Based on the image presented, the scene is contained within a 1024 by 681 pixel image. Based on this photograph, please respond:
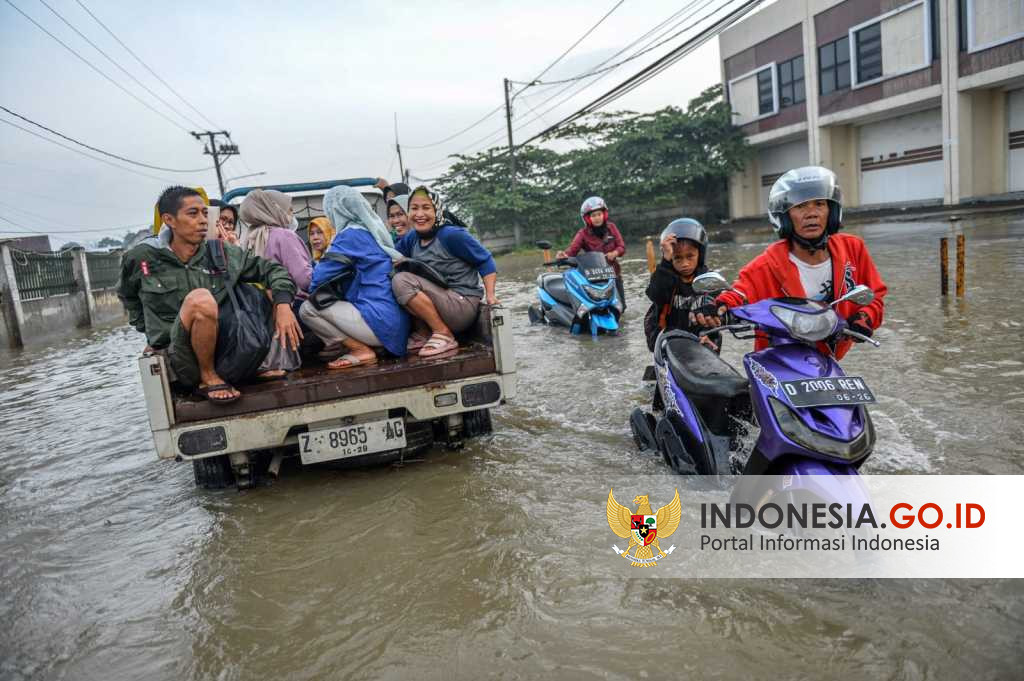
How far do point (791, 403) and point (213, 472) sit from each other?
352 cm

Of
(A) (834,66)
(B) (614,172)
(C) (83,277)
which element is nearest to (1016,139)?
(A) (834,66)

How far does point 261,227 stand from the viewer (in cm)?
524

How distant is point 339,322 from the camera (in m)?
4.50

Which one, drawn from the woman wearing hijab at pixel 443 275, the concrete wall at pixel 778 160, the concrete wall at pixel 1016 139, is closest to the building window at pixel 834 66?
the concrete wall at pixel 778 160

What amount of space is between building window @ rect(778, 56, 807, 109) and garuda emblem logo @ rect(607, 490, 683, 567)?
27.5 m

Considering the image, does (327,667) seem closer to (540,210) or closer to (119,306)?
(119,306)

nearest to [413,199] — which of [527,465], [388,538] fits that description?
[527,465]

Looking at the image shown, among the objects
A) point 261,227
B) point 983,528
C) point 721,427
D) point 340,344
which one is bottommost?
point 983,528

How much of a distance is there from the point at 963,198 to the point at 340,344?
23140 millimetres

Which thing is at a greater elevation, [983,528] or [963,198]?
[963,198]

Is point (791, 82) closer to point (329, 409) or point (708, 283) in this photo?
point (708, 283)

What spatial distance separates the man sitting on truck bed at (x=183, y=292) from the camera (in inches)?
150

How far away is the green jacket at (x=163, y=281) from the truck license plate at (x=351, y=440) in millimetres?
926

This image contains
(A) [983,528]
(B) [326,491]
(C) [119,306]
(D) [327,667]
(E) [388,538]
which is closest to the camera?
(D) [327,667]
